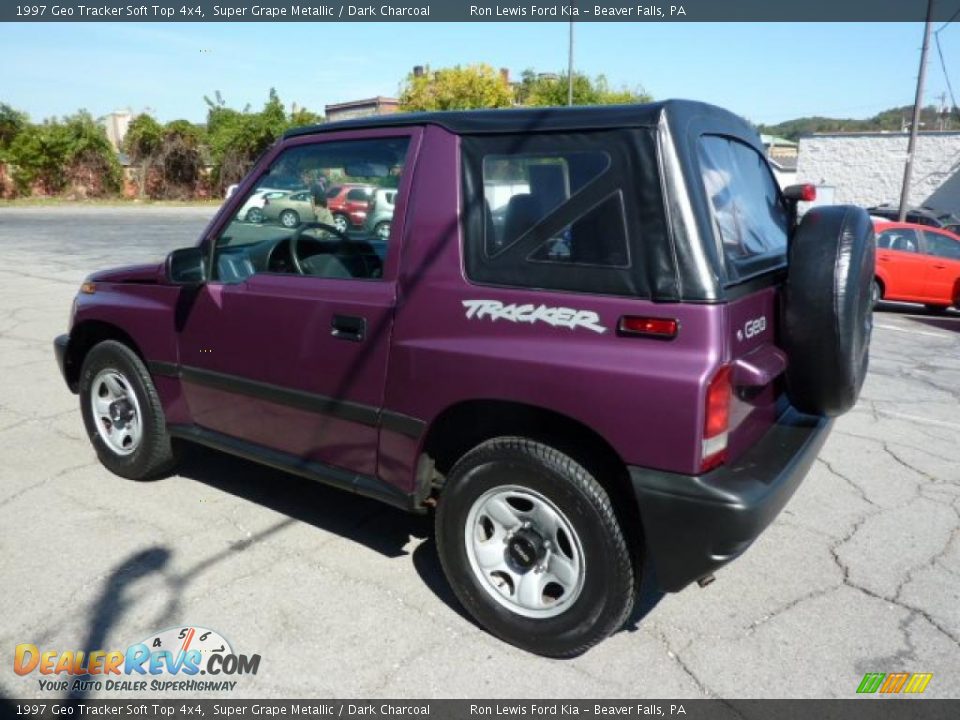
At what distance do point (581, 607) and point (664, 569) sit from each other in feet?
1.15

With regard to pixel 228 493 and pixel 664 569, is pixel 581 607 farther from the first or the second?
pixel 228 493

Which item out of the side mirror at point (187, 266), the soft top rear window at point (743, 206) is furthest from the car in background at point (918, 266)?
the side mirror at point (187, 266)

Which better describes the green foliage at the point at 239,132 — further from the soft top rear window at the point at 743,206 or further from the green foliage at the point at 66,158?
the soft top rear window at the point at 743,206

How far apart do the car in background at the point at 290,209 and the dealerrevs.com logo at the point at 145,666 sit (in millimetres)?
1862

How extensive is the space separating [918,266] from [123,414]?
11.7 m

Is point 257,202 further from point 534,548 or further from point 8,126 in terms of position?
point 8,126

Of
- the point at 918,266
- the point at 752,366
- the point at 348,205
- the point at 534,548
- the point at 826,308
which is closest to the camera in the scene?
the point at 752,366

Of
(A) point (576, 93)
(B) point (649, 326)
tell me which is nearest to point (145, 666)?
(B) point (649, 326)

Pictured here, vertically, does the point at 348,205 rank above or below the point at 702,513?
above

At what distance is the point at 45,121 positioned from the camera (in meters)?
35.4

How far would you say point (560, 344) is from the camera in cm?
257

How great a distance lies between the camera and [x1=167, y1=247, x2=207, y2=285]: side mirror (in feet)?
11.7

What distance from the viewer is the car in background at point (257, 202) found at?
11.9 ft

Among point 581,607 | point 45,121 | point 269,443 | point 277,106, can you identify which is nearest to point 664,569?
point 581,607
